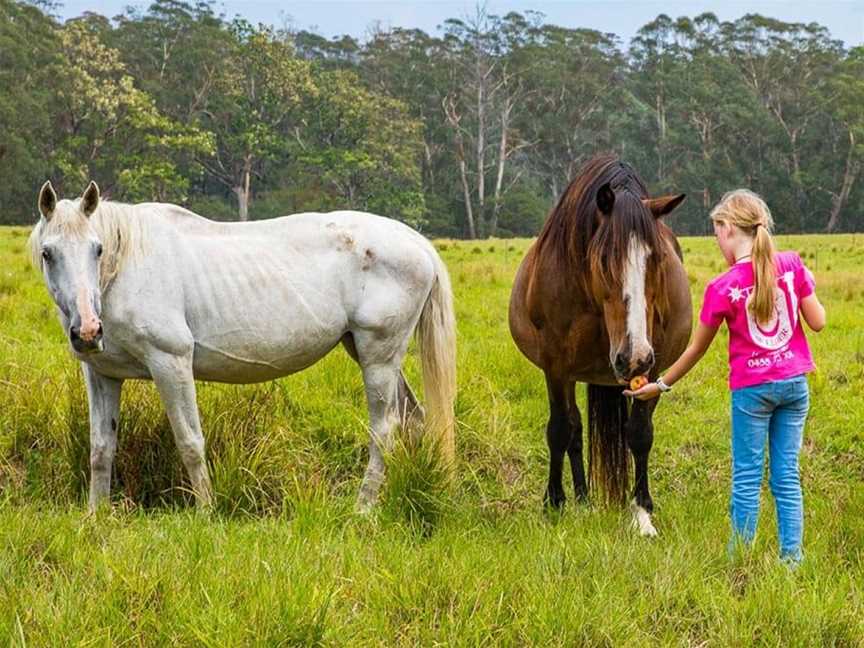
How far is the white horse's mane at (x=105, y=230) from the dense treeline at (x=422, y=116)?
33396 millimetres

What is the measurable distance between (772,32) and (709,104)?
7.49m

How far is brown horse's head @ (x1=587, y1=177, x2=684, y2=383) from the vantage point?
4.20 m

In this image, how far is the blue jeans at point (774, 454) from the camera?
4.09 meters

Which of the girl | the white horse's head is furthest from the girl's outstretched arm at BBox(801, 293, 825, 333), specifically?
the white horse's head

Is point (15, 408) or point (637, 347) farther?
point (15, 408)

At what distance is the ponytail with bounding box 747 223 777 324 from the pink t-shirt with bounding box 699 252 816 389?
0.07m

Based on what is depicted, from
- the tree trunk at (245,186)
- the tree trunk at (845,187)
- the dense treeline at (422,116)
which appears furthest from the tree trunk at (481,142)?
the tree trunk at (845,187)

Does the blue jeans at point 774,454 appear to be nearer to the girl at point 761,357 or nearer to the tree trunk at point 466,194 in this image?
the girl at point 761,357

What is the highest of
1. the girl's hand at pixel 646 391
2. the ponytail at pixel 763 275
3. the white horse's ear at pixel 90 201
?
the white horse's ear at pixel 90 201

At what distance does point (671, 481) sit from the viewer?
630 centimetres

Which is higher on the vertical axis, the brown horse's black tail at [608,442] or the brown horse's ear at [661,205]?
the brown horse's ear at [661,205]

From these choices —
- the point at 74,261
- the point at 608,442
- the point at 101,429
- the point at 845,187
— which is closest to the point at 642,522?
the point at 608,442

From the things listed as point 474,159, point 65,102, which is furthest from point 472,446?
point 474,159

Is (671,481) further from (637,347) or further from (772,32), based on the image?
(772,32)
